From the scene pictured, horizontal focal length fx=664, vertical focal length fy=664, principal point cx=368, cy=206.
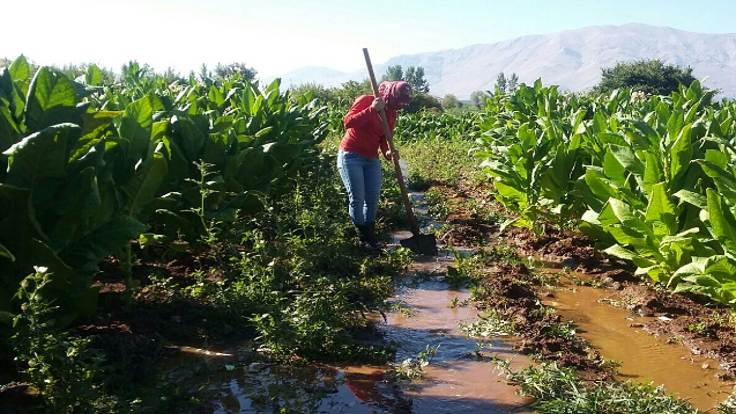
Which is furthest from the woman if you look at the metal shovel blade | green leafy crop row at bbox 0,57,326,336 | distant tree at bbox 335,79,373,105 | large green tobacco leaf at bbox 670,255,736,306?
distant tree at bbox 335,79,373,105

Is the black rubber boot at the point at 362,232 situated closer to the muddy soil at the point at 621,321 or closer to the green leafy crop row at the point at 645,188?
the muddy soil at the point at 621,321

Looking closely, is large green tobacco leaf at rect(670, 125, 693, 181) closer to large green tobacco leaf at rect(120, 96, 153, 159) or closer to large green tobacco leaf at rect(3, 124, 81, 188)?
large green tobacco leaf at rect(120, 96, 153, 159)

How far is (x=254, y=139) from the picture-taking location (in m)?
6.59

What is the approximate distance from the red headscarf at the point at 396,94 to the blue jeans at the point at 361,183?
0.61 metres

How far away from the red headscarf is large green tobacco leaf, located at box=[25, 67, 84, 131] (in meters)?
3.65

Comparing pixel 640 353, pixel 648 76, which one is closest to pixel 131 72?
pixel 640 353

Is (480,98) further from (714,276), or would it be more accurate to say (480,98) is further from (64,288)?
(64,288)

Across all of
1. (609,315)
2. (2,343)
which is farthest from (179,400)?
(609,315)

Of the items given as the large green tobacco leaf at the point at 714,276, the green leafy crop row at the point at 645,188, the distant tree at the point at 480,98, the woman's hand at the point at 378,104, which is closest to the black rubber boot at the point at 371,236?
the woman's hand at the point at 378,104

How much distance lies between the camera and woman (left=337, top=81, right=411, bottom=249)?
6664mm

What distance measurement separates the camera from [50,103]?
348cm

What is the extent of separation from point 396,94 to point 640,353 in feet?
11.3

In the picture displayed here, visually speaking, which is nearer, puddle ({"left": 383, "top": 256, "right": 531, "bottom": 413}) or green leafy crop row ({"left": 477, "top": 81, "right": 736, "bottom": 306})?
puddle ({"left": 383, "top": 256, "right": 531, "bottom": 413})

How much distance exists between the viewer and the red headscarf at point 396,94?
21.7 feet
